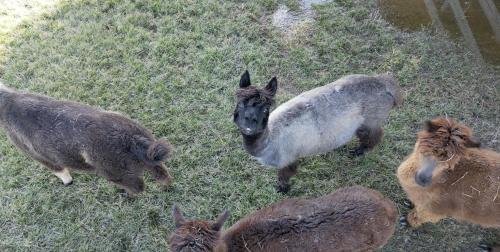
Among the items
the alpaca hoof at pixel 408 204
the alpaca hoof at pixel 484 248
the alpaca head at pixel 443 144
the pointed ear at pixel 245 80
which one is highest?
the pointed ear at pixel 245 80

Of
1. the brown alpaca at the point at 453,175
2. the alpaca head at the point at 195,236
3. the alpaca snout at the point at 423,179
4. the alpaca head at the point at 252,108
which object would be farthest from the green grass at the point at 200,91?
the alpaca head at the point at 195,236

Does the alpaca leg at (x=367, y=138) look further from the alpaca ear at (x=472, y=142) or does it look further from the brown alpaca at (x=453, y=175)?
the alpaca ear at (x=472, y=142)

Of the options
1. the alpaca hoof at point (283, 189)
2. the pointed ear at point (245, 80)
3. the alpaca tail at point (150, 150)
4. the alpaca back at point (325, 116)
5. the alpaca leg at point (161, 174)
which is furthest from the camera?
the alpaca hoof at point (283, 189)

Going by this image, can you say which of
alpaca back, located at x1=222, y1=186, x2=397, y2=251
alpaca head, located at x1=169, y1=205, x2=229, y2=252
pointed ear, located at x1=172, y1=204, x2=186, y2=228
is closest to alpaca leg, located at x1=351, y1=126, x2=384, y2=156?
alpaca back, located at x1=222, y1=186, x2=397, y2=251

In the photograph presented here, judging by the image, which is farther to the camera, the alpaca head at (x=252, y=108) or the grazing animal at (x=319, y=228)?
the alpaca head at (x=252, y=108)

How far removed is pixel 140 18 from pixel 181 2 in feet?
2.40

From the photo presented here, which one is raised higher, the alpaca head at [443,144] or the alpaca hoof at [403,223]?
the alpaca head at [443,144]

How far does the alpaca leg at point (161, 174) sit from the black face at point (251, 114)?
4.04 ft

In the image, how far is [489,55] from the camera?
5.87m

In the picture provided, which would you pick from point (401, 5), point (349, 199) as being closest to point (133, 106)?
point (349, 199)

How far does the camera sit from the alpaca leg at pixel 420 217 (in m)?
4.14

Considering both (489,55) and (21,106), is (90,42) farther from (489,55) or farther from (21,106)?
(489,55)

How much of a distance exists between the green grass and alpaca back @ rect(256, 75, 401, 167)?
69 centimetres

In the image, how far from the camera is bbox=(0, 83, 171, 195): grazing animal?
4.00 meters
